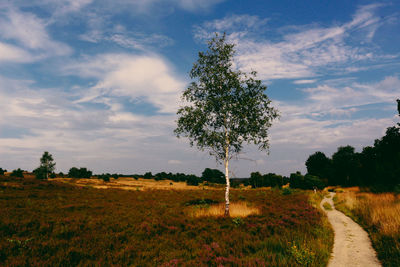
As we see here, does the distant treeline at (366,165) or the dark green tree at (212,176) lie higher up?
the distant treeline at (366,165)

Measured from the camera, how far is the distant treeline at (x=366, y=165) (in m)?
29.5

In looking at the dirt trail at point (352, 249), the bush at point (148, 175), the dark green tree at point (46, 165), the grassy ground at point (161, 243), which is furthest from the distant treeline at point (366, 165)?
the dark green tree at point (46, 165)

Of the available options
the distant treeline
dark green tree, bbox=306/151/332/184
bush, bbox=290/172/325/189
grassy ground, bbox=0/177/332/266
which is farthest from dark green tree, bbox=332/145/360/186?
grassy ground, bbox=0/177/332/266

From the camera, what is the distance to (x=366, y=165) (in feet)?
168

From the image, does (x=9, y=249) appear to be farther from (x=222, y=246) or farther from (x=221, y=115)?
(x=221, y=115)

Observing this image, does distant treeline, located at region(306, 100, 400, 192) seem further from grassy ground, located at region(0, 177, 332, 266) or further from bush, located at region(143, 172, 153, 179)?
bush, located at region(143, 172, 153, 179)

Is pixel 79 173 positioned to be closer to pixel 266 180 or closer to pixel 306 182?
pixel 266 180

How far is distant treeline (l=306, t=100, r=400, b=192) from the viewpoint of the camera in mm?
29525

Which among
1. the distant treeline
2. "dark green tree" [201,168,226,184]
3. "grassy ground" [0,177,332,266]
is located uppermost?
the distant treeline

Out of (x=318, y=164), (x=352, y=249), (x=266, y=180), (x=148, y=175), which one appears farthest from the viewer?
(x=148, y=175)

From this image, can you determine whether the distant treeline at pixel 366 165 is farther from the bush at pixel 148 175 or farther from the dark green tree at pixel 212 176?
the bush at pixel 148 175

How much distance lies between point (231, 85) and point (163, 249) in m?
13.1

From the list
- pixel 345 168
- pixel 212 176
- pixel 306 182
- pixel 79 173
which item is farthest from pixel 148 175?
pixel 345 168

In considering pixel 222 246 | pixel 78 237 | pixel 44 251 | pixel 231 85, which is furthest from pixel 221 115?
pixel 44 251
